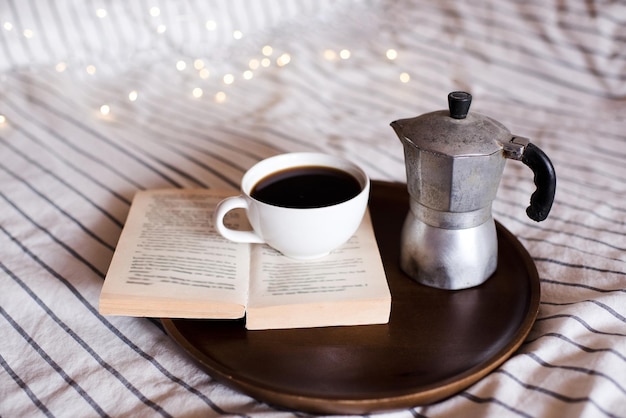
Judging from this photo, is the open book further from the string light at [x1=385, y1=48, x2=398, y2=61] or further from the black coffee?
the string light at [x1=385, y1=48, x2=398, y2=61]

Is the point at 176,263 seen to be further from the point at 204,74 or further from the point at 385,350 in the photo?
the point at 204,74

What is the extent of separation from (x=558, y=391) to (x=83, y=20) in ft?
2.94

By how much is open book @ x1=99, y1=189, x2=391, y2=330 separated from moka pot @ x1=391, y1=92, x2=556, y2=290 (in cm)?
4

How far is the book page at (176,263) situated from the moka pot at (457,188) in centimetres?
15

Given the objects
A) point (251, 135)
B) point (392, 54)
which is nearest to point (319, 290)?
point (251, 135)

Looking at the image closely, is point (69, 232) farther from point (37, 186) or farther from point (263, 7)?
point (263, 7)

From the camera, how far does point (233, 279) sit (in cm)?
51

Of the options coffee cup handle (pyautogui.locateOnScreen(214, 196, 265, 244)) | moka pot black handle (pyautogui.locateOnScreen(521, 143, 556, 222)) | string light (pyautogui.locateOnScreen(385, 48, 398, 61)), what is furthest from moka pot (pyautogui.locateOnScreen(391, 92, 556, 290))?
string light (pyautogui.locateOnScreen(385, 48, 398, 61))

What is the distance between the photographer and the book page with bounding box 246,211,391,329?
0.48 metres

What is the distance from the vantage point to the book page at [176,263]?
19.1 inches

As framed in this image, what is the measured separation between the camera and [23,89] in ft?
3.18

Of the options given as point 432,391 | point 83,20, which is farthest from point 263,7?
point 432,391

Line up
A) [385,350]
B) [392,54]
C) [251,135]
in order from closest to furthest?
[385,350] < [251,135] < [392,54]

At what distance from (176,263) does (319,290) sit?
12 cm
